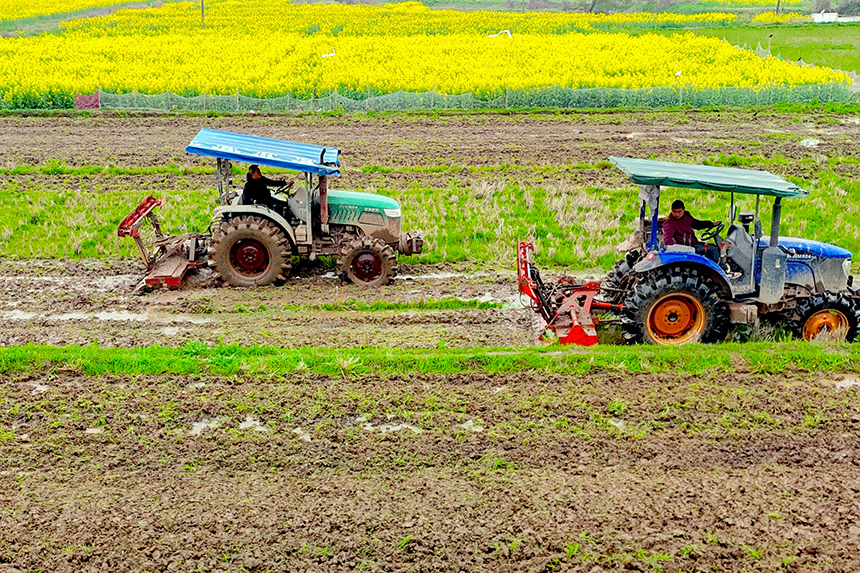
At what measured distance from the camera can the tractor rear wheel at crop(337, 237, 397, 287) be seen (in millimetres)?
13297

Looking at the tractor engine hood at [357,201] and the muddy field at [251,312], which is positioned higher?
the tractor engine hood at [357,201]

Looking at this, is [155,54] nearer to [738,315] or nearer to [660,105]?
[660,105]

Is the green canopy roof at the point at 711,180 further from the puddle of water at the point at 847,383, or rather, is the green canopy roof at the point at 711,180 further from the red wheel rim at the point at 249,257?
the red wheel rim at the point at 249,257

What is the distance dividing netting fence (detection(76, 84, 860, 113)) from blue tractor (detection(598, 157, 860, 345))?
2022cm

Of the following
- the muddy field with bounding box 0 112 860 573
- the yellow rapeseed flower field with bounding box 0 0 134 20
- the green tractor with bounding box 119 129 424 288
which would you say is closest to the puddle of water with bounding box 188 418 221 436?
the muddy field with bounding box 0 112 860 573

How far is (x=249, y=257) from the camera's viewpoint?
13281mm

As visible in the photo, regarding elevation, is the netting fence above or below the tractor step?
above

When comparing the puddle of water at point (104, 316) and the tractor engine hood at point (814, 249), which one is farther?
the puddle of water at point (104, 316)

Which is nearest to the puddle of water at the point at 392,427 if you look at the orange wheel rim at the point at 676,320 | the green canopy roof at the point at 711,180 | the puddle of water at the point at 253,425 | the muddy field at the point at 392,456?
the muddy field at the point at 392,456

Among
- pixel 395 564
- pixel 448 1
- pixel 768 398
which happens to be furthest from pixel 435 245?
pixel 448 1

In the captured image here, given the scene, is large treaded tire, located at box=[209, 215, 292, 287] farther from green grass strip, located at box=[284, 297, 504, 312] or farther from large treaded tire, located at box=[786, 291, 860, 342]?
large treaded tire, located at box=[786, 291, 860, 342]

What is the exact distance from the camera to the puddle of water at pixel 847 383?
9812 millimetres

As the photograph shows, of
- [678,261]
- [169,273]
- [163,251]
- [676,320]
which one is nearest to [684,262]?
[678,261]

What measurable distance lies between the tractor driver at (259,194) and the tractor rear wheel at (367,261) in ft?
4.07
